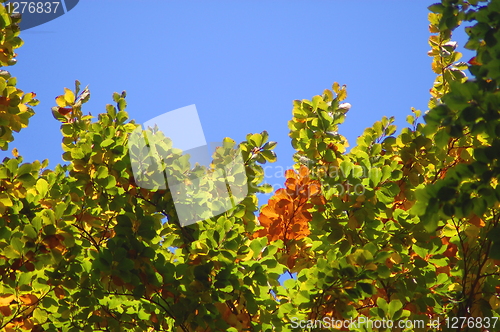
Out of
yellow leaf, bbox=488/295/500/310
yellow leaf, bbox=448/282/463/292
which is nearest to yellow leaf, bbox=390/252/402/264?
yellow leaf, bbox=448/282/463/292

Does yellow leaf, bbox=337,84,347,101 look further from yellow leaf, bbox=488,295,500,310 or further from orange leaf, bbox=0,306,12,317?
orange leaf, bbox=0,306,12,317

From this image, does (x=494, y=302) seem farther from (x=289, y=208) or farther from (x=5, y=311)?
(x=5, y=311)

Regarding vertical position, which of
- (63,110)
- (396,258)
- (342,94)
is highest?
(63,110)

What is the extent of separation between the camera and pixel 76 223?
2.84m

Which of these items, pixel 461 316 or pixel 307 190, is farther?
pixel 307 190

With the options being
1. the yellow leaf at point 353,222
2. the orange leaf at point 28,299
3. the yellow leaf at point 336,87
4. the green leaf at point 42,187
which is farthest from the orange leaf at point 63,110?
the yellow leaf at point 353,222

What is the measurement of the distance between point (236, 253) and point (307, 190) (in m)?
0.78

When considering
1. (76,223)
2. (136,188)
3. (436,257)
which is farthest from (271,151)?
(76,223)

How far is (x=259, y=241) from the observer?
241 cm

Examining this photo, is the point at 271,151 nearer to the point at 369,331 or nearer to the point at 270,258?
the point at 270,258

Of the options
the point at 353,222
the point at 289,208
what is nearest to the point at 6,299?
the point at 289,208

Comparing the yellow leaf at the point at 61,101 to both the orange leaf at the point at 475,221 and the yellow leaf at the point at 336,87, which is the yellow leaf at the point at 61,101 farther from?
the orange leaf at the point at 475,221

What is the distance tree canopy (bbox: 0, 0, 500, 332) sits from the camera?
225cm

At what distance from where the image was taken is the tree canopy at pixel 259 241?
225cm
